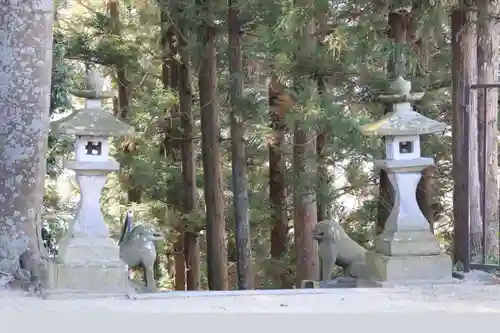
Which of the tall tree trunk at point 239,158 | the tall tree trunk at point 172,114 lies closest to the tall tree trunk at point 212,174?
the tall tree trunk at point 239,158

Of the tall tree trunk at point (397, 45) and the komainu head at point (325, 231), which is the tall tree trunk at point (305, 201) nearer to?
the tall tree trunk at point (397, 45)

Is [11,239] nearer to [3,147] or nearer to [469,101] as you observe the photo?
[3,147]

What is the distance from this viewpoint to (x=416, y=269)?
5.52 m

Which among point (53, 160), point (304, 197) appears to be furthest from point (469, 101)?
point (53, 160)

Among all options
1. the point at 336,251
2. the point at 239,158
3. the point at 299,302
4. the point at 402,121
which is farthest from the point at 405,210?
the point at 239,158

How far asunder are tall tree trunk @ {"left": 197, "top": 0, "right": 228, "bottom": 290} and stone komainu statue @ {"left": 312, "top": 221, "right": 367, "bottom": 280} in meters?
5.19

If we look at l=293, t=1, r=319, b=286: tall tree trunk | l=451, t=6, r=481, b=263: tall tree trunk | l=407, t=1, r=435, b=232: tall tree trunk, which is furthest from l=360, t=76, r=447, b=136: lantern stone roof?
l=293, t=1, r=319, b=286: tall tree trunk

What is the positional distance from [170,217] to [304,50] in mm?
5050

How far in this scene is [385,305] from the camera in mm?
4910

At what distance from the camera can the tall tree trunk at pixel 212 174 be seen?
37.3 feet

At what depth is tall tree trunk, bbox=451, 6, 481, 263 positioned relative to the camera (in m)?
7.15

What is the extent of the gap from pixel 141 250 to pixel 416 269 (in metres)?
2.19

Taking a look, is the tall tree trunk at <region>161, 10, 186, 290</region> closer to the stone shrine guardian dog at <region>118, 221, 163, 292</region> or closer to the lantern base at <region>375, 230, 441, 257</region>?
the stone shrine guardian dog at <region>118, 221, 163, 292</region>

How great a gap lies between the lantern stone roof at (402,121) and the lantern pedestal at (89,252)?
2.05 m
